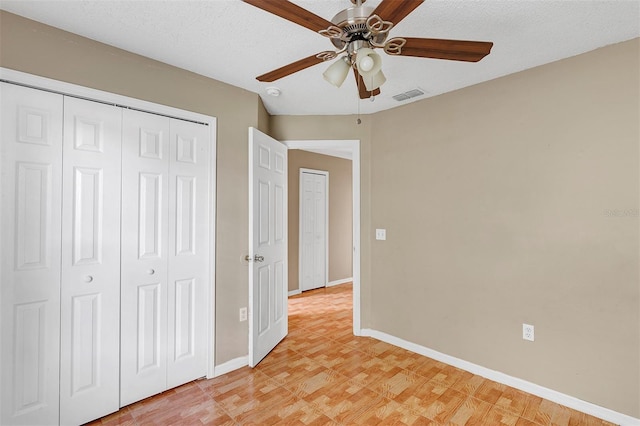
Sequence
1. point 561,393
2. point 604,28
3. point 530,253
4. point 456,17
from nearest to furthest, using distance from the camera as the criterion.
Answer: point 456,17, point 604,28, point 561,393, point 530,253

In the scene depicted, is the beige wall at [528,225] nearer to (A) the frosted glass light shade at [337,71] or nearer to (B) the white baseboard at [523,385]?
(B) the white baseboard at [523,385]

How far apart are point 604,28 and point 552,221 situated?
1185 millimetres

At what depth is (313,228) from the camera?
17.3 ft

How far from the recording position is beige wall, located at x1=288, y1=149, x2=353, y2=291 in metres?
4.96

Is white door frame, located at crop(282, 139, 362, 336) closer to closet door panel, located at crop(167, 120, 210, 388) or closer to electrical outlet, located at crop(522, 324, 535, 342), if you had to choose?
closet door panel, located at crop(167, 120, 210, 388)

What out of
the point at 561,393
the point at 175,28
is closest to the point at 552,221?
the point at 561,393

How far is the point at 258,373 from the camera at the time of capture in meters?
2.55

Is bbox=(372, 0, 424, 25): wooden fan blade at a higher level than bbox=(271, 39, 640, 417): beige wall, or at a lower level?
higher

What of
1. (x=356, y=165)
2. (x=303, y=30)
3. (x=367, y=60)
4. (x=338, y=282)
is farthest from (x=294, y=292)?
(x=367, y=60)

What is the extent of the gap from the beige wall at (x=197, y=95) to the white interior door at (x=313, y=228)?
228cm

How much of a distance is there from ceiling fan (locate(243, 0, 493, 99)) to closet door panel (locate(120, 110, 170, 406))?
131 centimetres

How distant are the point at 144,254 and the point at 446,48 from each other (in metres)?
2.18

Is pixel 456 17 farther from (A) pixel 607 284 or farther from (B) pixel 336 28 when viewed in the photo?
(A) pixel 607 284

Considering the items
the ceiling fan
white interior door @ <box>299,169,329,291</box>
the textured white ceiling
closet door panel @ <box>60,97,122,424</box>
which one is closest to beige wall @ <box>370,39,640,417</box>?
the textured white ceiling
